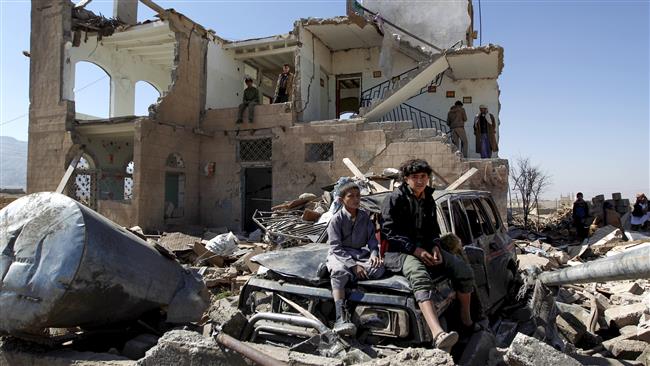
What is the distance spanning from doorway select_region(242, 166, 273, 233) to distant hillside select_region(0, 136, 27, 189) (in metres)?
76.6

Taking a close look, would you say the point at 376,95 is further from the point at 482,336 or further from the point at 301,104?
the point at 482,336

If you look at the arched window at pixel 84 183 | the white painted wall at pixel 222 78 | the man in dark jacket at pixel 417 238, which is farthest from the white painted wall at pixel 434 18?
the man in dark jacket at pixel 417 238

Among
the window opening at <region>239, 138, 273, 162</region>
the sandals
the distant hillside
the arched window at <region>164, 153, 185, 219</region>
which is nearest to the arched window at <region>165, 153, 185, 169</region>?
the arched window at <region>164, 153, 185, 219</region>

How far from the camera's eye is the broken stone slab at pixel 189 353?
329 cm

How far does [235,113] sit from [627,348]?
12466mm

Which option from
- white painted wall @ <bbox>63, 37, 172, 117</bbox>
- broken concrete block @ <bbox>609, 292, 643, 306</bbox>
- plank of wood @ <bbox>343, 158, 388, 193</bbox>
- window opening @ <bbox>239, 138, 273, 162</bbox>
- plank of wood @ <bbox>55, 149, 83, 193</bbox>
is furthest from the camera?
white painted wall @ <bbox>63, 37, 172, 117</bbox>

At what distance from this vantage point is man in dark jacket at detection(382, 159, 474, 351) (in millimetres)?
3746

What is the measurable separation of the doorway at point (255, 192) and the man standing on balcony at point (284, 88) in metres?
2.52

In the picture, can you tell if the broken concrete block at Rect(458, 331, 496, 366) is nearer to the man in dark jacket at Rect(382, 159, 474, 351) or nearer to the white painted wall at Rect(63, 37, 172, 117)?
the man in dark jacket at Rect(382, 159, 474, 351)

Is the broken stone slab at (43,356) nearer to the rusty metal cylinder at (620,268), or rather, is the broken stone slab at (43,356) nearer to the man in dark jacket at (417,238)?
the man in dark jacket at (417,238)

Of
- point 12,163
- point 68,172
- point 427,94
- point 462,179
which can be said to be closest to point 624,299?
point 462,179

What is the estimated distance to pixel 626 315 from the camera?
6.29 m

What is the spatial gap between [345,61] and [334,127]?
473 cm

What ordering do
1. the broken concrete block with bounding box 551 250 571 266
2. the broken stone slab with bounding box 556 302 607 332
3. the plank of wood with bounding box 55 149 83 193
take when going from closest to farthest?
the broken stone slab with bounding box 556 302 607 332, the broken concrete block with bounding box 551 250 571 266, the plank of wood with bounding box 55 149 83 193
